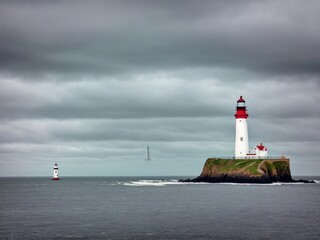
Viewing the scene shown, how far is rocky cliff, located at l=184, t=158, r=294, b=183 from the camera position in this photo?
161 m

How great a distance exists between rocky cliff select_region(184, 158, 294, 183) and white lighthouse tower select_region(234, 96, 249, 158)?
310cm

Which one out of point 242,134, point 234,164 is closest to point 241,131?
point 242,134

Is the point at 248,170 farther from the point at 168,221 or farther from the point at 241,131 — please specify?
the point at 168,221

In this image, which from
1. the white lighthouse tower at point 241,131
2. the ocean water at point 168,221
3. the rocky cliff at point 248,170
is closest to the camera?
the ocean water at point 168,221

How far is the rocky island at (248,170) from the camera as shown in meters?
161

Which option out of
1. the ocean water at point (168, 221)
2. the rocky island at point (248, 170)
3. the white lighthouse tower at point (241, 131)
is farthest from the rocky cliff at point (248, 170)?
the ocean water at point (168, 221)

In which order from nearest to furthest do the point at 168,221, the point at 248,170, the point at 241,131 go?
the point at 168,221
the point at 248,170
the point at 241,131

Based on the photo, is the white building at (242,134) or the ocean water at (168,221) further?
the white building at (242,134)

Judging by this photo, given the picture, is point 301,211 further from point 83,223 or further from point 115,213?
point 83,223

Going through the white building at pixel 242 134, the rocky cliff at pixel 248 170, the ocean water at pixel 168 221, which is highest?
the white building at pixel 242 134

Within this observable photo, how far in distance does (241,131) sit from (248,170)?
1311 cm

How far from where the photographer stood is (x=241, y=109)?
554 ft

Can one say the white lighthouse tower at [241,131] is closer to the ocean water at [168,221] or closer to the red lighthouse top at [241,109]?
the red lighthouse top at [241,109]

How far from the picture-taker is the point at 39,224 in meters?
69.1
